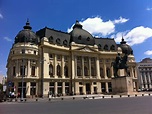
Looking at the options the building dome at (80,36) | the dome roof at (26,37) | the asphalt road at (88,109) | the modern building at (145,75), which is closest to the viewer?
the asphalt road at (88,109)

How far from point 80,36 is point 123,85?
33.5m

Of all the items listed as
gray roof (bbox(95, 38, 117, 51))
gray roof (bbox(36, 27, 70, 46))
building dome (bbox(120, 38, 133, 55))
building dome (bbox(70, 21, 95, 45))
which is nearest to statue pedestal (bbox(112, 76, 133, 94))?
gray roof (bbox(36, 27, 70, 46))

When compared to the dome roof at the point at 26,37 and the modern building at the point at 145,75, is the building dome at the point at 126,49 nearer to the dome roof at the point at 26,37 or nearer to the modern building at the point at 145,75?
the modern building at the point at 145,75

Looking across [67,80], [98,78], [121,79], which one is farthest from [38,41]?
[121,79]

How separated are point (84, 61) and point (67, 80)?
11.2 meters

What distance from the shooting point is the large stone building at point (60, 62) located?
54406 millimetres

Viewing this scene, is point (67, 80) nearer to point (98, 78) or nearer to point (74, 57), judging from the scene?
point (74, 57)

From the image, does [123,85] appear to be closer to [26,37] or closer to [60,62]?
[60,62]

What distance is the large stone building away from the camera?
5441cm

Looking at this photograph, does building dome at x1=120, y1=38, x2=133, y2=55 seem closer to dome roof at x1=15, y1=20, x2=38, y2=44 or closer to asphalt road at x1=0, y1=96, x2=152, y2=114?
dome roof at x1=15, y1=20, x2=38, y2=44

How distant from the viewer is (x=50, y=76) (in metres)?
58.8

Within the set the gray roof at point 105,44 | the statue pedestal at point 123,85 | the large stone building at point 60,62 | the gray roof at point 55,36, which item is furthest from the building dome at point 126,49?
the statue pedestal at point 123,85

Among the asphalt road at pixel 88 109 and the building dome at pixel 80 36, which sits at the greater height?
the building dome at pixel 80 36

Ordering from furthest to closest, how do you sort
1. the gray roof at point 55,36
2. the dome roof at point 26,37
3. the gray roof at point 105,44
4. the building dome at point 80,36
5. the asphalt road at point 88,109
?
the gray roof at point 105,44 < the building dome at point 80,36 < the gray roof at point 55,36 < the dome roof at point 26,37 < the asphalt road at point 88,109
